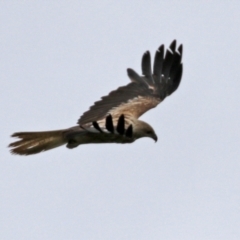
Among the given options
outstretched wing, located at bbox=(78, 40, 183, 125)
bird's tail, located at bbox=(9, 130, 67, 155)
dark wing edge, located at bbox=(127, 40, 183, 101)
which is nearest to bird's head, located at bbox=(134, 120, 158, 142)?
outstretched wing, located at bbox=(78, 40, 183, 125)

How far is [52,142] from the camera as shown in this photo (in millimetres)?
9430

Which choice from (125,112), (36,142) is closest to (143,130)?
(125,112)

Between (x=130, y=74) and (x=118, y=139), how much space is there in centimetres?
260

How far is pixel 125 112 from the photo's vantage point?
10.3m

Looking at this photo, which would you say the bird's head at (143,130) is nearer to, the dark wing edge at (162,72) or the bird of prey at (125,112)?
the bird of prey at (125,112)

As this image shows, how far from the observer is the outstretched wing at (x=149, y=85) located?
10570mm

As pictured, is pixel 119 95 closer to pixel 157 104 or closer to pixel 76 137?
pixel 157 104

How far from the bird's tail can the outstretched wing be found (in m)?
1.20

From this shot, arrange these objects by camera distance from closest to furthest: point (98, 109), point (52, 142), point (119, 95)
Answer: point (52, 142)
point (98, 109)
point (119, 95)

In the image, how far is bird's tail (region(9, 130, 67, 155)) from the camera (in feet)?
30.5

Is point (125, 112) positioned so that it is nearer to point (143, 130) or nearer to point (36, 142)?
point (143, 130)

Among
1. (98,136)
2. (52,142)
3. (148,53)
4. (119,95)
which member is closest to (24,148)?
(52,142)

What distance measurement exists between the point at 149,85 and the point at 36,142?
2535mm

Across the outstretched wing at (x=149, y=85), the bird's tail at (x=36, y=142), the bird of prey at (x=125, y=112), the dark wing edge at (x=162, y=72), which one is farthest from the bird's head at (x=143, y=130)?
the dark wing edge at (x=162, y=72)
